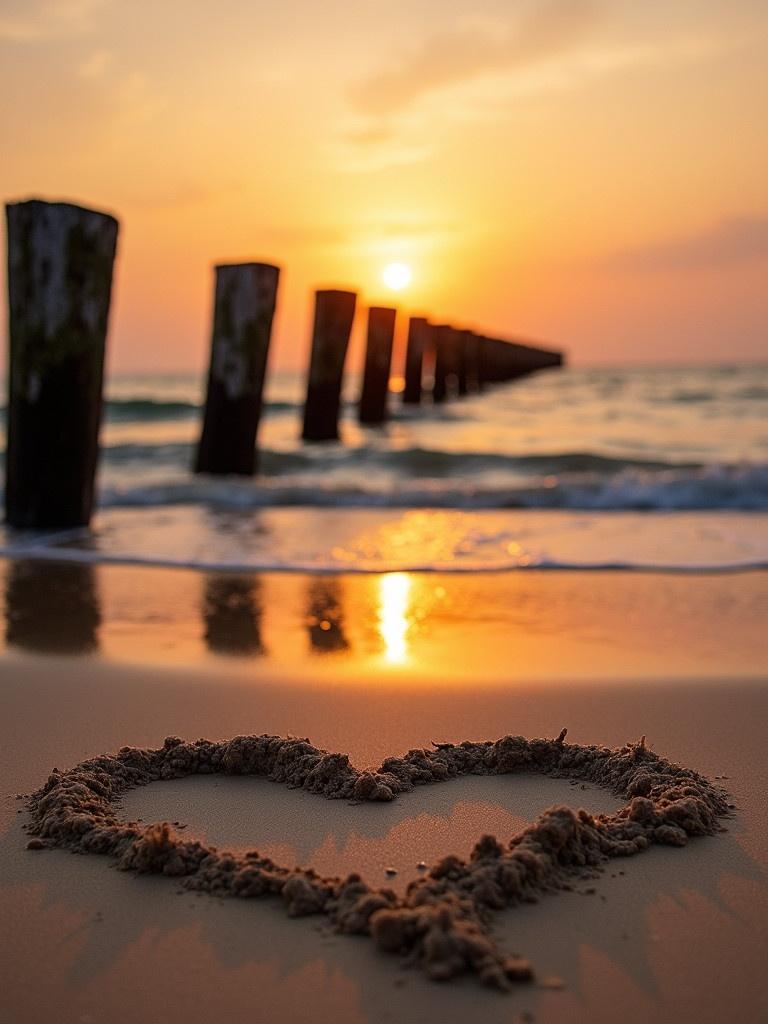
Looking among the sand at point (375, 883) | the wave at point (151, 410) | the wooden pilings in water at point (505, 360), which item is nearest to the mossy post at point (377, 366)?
the wave at point (151, 410)

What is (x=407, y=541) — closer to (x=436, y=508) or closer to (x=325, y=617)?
(x=436, y=508)

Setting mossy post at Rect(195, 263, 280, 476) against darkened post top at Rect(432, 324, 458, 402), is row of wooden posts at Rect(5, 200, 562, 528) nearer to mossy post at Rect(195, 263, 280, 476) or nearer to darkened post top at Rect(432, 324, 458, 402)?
mossy post at Rect(195, 263, 280, 476)

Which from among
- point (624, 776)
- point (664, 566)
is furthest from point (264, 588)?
point (624, 776)

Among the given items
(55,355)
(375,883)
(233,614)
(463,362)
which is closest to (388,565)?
(233,614)

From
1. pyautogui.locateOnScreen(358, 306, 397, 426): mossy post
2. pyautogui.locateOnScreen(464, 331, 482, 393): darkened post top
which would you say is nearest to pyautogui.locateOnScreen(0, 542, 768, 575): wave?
pyautogui.locateOnScreen(358, 306, 397, 426): mossy post

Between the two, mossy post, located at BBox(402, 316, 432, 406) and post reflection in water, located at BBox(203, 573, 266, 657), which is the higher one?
mossy post, located at BBox(402, 316, 432, 406)

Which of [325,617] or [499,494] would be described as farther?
[499,494]

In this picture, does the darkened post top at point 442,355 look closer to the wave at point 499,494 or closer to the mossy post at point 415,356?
the mossy post at point 415,356
